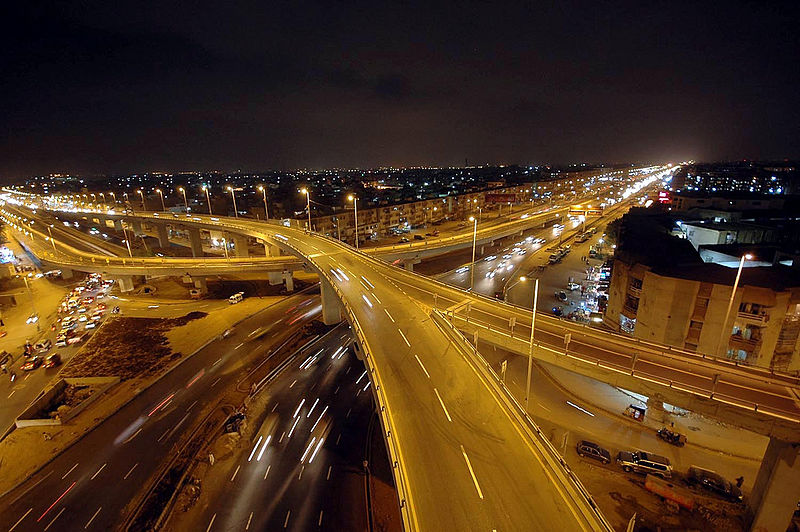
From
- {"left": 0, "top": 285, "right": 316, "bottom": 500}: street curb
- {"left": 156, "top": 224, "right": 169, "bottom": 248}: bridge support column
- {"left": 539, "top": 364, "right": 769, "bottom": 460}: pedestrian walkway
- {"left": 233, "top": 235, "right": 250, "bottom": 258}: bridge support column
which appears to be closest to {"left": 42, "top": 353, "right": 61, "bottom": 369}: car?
{"left": 0, "top": 285, "right": 316, "bottom": 500}: street curb

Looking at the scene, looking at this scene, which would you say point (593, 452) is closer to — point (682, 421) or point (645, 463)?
point (645, 463)

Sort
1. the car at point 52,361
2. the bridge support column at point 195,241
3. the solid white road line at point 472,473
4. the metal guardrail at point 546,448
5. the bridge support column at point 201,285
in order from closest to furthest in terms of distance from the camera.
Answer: the metal guardrail at point 546,448, the solid white road line at point 472,473, the car at point 52,361, the bridge support column at point 201,285, the bridge support column at point 195,241

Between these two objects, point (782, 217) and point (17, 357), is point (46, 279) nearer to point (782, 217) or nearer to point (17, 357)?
point (17, 357)

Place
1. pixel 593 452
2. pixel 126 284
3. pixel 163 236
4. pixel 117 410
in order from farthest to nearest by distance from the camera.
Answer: pixel 163 236 < pixel 126 284 < pixel 117 410 < pixel 593 452

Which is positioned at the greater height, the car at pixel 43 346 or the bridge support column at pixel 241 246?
the bridge support column at pixel 241 246

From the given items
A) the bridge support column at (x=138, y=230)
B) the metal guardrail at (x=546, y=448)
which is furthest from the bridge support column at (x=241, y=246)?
the metal guardrail at (x=546, y=448)

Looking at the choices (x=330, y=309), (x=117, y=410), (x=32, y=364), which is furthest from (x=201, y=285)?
(x=117, y=410)

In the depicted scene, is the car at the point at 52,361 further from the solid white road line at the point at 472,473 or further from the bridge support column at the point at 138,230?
the bridge support column at the point at 138,230

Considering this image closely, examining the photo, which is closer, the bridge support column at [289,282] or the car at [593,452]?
the car at [593,452]
